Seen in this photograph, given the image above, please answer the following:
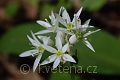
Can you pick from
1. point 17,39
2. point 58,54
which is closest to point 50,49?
point 58,54

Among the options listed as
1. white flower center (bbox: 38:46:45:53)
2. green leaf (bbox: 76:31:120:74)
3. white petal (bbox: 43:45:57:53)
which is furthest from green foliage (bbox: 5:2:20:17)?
white petal (bbox: 43:45:57:53)

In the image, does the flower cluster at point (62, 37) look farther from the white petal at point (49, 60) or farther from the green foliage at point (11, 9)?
the green foliage at point (11, 9)

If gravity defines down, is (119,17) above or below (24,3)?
below

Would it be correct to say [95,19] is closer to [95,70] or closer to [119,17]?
[119,17]

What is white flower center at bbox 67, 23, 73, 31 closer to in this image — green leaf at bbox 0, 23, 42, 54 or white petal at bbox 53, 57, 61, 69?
white petal at bbox 53, 57, 61, 69

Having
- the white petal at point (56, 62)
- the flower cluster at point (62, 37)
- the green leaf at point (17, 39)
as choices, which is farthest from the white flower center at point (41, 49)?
the green leaf at point (17, 39)

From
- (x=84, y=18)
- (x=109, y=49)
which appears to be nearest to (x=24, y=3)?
(x=84, y=18)

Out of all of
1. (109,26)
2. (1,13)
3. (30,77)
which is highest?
(1,13)
